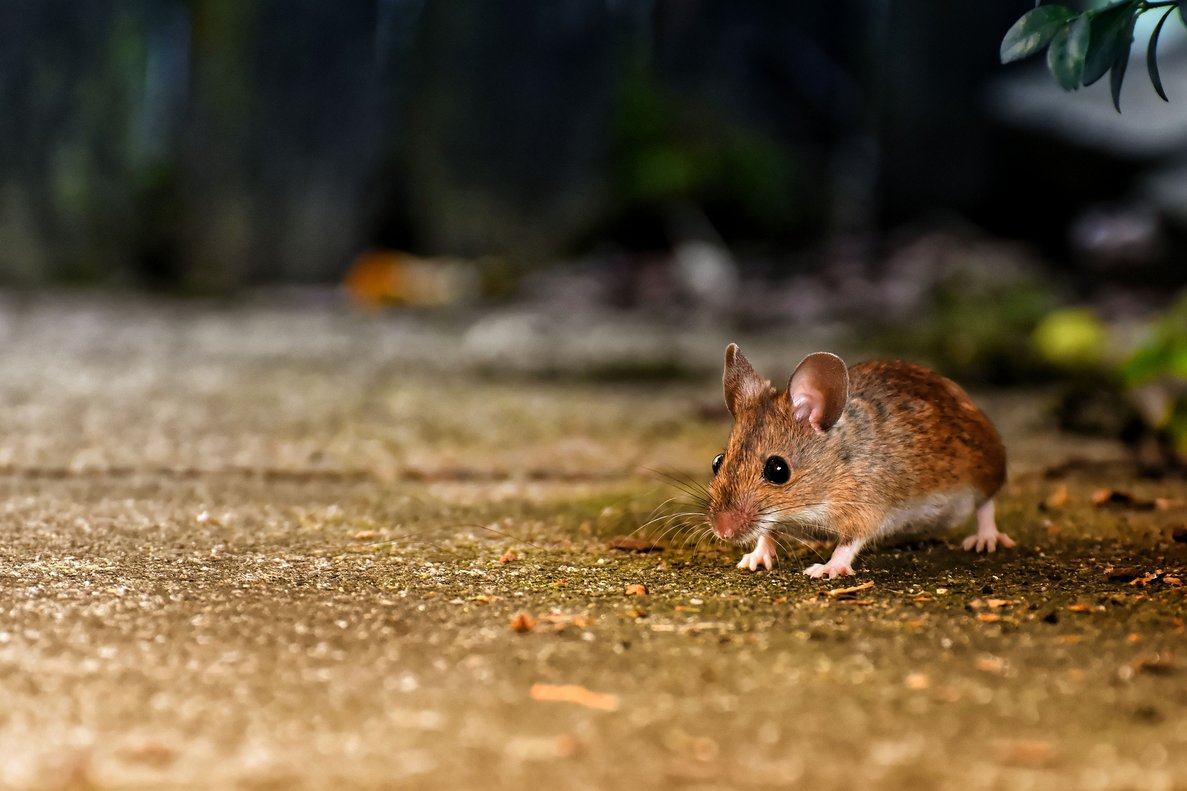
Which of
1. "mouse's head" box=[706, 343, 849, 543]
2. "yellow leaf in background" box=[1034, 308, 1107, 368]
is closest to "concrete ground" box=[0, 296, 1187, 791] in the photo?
"mouse's head" box=[706, 343, 849, 543]

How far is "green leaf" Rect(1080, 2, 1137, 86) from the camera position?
2.34 m

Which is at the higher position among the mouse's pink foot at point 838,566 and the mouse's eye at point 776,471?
the mouse's eye at point 776,471

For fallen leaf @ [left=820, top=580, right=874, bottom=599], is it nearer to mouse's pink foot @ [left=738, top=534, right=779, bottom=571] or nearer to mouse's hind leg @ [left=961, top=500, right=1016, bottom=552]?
mouse's pink foot @ [left=738, top=534, right=779, bottom=571]

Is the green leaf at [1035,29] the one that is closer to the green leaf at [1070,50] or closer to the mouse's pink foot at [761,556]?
the green leaf at [1070,50]

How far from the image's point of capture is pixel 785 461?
2678 mm

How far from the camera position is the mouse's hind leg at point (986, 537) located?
2.78 metres

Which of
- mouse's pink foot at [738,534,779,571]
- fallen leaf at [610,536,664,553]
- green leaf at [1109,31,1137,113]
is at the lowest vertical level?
fallen leaf at [610,536,664,553]

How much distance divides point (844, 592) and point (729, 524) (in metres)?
0.33

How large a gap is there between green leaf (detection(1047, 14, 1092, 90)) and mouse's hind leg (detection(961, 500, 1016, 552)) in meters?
1.01

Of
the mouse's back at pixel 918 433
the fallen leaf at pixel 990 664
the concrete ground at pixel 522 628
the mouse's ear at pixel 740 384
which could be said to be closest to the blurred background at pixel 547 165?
the concrete ground at pixel 522 628

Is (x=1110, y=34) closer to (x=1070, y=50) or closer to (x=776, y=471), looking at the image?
(x=1070, y=50)

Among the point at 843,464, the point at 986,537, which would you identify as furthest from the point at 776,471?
the point at 986,537

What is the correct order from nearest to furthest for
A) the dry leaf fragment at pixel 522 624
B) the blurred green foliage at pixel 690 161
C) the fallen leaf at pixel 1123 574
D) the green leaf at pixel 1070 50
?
the dry leaf fragment at pixel 522 624
the green leaf at pixel 1070 50
the fallen leaf at pixel 1123 574
the blurred green foliage at pixel 690 161

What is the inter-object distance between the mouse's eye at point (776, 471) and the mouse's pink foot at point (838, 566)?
0.20 m
